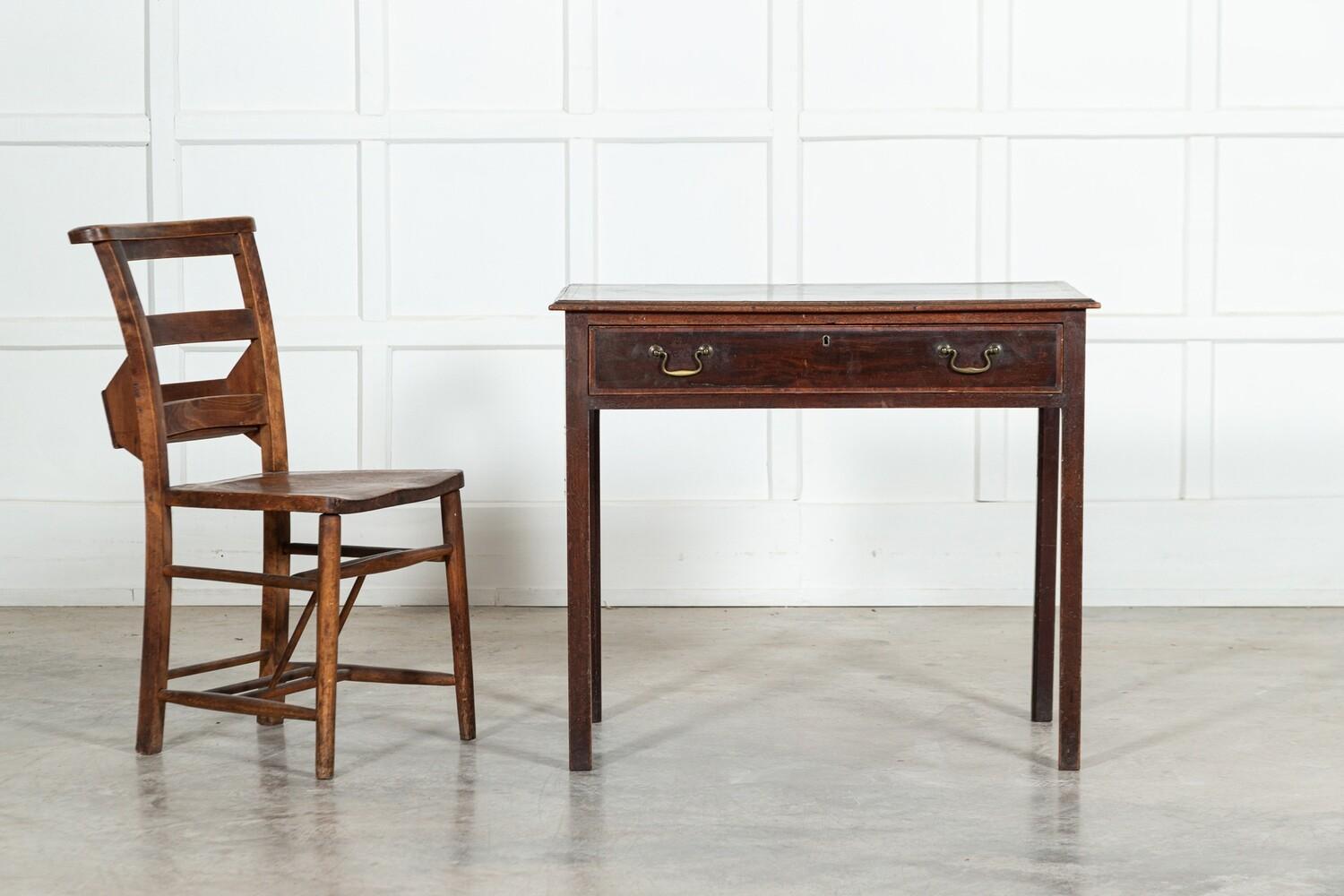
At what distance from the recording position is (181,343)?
3.18 m

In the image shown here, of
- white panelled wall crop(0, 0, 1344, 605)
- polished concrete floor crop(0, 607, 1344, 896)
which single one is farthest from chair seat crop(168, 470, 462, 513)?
white panelled wall crop(0, 0, 1344, 605)

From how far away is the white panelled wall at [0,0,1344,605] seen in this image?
453 centimetres

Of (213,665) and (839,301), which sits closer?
(839,301)

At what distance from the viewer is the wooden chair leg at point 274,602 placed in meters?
3.20

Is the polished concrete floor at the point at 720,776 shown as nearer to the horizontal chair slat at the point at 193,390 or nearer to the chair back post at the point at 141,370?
the chair back post at the point at 141,370

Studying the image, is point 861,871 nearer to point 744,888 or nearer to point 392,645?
point 744,888

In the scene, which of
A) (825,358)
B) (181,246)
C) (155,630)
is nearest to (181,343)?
(181,246)

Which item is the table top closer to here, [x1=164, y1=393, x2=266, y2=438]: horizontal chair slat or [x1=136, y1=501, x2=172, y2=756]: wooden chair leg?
[x1=164, y1=393, x2=266, y2=438]: horizontal chair slat

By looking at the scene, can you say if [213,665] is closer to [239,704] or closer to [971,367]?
[239,704]

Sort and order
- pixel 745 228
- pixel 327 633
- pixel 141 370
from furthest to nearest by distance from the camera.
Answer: pixel 745 228 < pixel 141 370 < pixel 327 633

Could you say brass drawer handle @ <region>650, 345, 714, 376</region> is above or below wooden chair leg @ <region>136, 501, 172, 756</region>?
above

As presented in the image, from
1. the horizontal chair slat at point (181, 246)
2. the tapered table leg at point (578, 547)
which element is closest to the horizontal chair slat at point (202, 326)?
the horizontal chair slat at point (181, 246)

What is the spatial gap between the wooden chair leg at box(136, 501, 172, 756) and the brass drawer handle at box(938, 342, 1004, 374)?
1609 millimetres

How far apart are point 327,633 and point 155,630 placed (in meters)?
Result: 0.44
